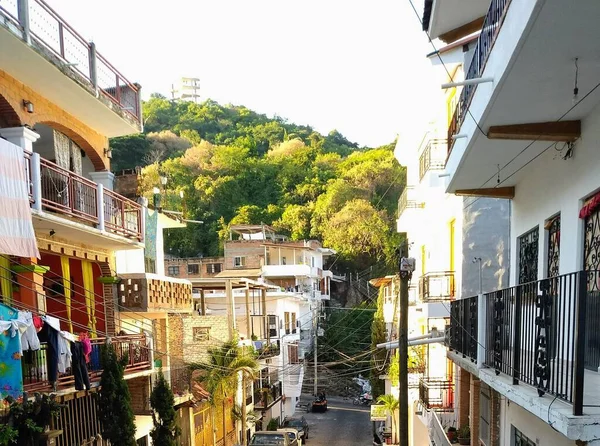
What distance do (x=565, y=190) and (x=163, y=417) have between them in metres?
11.4

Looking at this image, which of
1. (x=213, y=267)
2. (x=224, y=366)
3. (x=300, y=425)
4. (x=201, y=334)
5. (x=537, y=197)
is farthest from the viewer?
(x=213, y=267)

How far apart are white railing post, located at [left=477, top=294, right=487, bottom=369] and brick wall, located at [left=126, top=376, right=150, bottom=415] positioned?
10.5m

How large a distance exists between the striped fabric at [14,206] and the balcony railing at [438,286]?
1007cm

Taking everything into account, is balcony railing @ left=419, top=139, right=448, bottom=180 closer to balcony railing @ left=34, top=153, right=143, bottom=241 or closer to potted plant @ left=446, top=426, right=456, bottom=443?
potted plant @ left=446, top=426, right=456, bottom=443

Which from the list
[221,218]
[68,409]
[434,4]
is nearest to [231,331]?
[68,409]

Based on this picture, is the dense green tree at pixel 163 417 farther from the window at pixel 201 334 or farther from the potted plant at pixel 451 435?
the potted plant at pixel 451 435

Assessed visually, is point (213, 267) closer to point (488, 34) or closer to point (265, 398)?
point (265, 398)

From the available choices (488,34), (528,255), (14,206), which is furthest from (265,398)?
(488,34)

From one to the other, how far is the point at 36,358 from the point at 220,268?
3197 centimetres

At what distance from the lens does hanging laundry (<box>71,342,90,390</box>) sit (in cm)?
965

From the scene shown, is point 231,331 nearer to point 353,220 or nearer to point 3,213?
point 3,213

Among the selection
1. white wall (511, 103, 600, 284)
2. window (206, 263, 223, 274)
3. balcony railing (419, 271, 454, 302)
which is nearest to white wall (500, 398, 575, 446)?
white wall (511, 103, 600, 284)

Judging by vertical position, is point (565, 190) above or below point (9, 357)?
above

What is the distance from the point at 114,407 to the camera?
1031 cm
